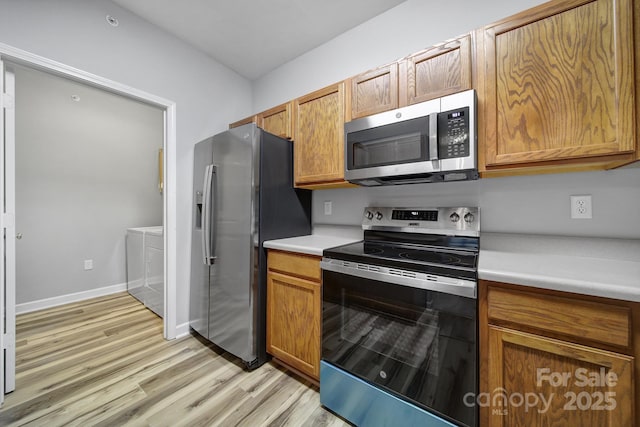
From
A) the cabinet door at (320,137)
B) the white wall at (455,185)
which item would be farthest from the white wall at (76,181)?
the white wall at (455,185)

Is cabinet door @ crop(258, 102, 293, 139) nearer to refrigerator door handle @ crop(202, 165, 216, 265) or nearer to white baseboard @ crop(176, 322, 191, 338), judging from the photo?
refrigerator door handle @ crop(202, 165, 216, 265)

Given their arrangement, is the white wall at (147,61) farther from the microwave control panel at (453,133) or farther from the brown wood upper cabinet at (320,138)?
the microwave control panel at (453,133)

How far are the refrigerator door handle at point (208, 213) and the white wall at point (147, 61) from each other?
0.44 meters

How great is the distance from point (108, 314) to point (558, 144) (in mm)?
4001

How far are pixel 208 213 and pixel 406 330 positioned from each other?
1649 mm

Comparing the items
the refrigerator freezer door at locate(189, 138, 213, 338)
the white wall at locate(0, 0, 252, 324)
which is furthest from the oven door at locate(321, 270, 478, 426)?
the white wall at locate(0, 0, 252, 324)

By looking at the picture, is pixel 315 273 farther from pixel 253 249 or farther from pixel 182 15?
pixel 182 15

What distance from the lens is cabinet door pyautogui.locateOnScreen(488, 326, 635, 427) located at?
777 millimetres

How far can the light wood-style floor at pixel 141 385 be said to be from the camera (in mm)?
1316

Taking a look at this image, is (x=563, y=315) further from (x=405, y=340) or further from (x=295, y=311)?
(x=295, y=311)

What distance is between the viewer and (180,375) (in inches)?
65.5

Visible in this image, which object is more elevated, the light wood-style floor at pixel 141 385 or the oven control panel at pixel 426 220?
the oven control panel at pixel 426 220

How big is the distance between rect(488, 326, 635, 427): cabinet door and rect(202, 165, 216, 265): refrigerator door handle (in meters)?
1.90

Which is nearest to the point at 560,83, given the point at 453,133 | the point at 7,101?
the point at 453,133
